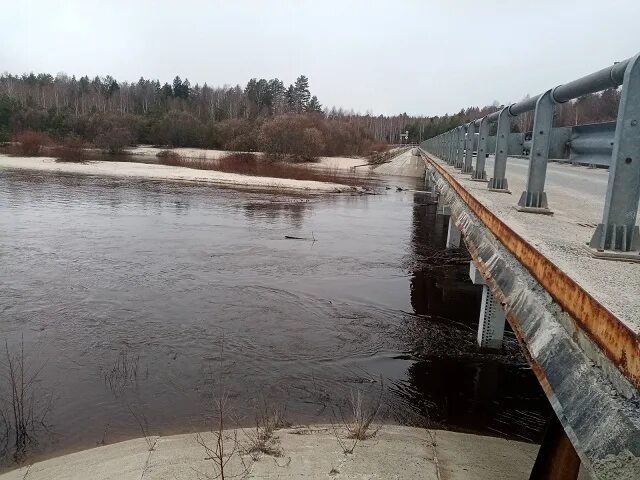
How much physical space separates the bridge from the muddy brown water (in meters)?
2.84

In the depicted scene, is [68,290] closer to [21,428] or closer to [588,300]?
[21,428]

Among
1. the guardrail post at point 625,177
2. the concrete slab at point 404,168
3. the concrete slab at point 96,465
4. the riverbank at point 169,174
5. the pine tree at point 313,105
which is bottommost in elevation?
the concrete slab at point 96,465

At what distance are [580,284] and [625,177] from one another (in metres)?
1.10

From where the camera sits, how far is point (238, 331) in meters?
9.59

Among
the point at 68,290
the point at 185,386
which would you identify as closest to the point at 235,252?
the point at 68,290

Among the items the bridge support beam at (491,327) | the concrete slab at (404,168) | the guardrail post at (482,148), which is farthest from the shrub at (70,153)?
the bridge support beam at (491,327)

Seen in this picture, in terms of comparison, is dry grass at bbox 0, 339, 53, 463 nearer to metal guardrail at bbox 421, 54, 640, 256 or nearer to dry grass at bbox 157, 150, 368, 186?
metal guardrail at bbox 421, 54, 640, 256

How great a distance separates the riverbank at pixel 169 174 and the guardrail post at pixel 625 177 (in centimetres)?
3330

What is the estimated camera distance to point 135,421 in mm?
6598

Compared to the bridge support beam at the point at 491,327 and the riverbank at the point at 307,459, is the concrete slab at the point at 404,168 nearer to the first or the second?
the bridge support beam at the point at 491,327

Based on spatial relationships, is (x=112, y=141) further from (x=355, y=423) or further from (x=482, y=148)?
(x=355, y=423)

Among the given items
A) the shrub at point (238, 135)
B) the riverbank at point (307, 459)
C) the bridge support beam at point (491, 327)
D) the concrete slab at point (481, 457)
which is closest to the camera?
the riverbank at point (307, 459)

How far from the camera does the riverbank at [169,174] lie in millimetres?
38938

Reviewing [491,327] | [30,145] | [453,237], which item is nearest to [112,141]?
[30,145]
